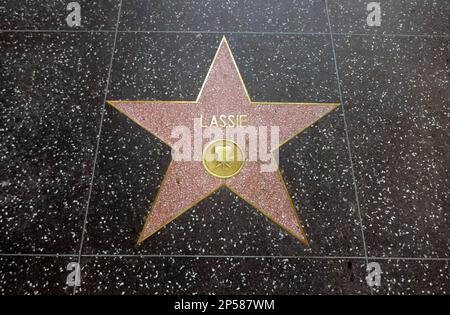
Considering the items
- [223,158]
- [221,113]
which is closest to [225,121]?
[221,113]

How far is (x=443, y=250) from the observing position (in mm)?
1186

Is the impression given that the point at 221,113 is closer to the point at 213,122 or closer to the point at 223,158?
the point at 213,122

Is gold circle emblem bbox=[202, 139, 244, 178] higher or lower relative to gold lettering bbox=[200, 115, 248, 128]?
lower

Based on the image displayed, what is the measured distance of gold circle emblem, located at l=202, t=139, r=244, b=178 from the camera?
1276 mm

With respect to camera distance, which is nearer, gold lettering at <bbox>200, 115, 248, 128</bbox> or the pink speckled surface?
the pink speckled surface

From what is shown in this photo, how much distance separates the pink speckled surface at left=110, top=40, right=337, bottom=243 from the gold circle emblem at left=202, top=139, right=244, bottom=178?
0.07 ft

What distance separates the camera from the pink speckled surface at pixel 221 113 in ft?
3.99

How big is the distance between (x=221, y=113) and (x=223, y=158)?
184mm

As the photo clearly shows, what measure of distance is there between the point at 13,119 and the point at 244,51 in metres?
0.95

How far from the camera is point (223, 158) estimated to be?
4.25 feet

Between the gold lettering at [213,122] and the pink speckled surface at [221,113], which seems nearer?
the pink speckled surface at [221,113]

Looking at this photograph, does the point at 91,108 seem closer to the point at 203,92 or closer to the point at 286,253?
the point at 203,92

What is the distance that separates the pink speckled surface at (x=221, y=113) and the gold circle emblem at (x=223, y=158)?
2 centimetres
